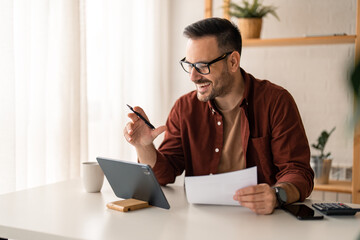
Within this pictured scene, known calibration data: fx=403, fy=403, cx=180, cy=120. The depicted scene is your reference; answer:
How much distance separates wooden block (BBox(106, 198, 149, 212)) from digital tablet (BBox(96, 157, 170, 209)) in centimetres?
3

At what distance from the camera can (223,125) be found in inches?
70.6

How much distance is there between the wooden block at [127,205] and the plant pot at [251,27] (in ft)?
6.11

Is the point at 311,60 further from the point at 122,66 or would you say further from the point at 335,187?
the point at 122,66

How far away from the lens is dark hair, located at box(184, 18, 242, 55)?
1.73 meters

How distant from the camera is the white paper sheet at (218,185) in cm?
114

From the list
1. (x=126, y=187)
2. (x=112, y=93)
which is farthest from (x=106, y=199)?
(x=112, y=93)

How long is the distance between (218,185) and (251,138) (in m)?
0.57

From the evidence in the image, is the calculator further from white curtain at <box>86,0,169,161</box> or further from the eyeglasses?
white curtain at <box>86,0,169,161</box>

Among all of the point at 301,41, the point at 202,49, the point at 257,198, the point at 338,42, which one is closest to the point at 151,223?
the point at 257,198

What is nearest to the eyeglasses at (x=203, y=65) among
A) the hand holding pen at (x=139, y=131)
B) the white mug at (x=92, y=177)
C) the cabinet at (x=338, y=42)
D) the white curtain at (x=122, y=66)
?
the hand holding pen at (x=139, y=131)

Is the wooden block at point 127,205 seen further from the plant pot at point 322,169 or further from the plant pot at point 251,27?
the plant pot at point 251,27

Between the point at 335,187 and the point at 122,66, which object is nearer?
the point at 335,187

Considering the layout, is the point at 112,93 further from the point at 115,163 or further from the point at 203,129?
the point at 115,163

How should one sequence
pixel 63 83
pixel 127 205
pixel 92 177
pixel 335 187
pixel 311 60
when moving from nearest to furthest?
pixel 127 205
pixel 92 177
pixel 63 83
pixel 335 187
pixel 311 60
